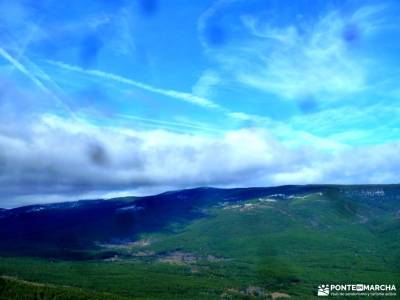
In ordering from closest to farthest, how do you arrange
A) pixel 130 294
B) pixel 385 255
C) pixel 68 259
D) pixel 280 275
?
1. pixel 130 294
2. pixel 280 275
3. pixel 385 255
4. pixel 68 259

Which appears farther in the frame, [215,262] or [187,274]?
[215,262]

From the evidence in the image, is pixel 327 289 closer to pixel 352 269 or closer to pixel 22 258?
pixel 352 269

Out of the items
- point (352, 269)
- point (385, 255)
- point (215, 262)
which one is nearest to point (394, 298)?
point (352, 269)

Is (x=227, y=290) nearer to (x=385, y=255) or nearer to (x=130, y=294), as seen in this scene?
(x=130, y=294)

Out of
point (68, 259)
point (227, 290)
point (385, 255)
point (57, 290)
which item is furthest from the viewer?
point (68, 259)

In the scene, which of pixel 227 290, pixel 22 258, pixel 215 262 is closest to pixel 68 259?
pixel 22 258

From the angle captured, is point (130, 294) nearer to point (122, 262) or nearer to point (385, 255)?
point (122, 262)

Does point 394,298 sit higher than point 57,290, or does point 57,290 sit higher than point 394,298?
point 57,290

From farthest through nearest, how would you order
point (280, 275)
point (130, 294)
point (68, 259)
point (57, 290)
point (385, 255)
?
point (68, 259) → point (385, 255) → point (280, 275) → point (130, 294) → point (57, 290)

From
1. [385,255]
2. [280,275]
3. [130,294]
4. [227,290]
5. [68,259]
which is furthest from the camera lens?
[68,259]
